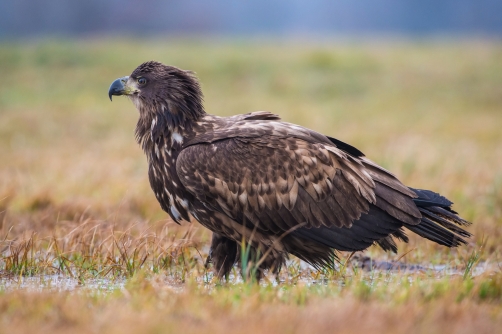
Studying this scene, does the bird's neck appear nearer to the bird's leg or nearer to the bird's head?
the bird's head

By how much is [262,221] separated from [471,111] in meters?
15.4

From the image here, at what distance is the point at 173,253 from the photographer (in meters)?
5.90

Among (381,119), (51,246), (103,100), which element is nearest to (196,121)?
(51,246)

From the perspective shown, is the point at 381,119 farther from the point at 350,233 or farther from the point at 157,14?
the point at 157,14

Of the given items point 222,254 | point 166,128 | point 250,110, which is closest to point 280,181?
point 222,254

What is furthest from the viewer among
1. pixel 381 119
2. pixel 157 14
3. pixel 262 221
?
pixel 157 14

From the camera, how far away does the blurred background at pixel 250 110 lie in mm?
8836

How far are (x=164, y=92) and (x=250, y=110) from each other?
40.7 ft

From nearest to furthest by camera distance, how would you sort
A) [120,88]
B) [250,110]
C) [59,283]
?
[59,283]
[120,88]
[250,110]

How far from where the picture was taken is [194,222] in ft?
23.8

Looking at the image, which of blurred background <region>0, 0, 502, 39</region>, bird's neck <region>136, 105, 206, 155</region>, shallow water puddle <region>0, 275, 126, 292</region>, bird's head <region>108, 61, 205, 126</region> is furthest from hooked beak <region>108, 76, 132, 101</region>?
blurred background <region>0, 0, 502, 39</region>

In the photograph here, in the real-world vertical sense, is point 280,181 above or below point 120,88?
below

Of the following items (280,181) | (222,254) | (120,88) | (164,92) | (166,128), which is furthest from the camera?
(120,88)

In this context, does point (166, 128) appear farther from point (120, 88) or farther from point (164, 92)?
point (120, 88)
